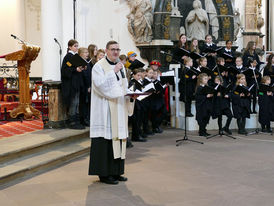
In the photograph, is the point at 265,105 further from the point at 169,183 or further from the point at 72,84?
the point at 169,183

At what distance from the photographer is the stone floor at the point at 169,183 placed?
4648 mm

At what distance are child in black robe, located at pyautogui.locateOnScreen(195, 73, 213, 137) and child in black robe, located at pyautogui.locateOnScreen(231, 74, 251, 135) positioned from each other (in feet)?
2.31

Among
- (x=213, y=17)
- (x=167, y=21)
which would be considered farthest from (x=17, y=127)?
(x=213, y=17)

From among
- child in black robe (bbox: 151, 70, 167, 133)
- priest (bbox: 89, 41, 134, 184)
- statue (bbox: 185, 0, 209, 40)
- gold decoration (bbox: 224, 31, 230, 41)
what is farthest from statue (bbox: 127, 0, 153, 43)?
priest (bbox: 89, 41, 134, 184)

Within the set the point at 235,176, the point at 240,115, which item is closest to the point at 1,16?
the point at 240,115

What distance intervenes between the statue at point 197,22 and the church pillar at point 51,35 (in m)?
4.89

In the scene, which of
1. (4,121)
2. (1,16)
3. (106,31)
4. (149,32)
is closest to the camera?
(4,121)

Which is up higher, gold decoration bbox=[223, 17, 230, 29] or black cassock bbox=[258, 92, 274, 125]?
gold decoration bbox=[223, 17, 230, 29]

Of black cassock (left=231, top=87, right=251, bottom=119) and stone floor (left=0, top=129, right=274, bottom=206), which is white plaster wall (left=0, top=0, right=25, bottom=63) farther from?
stone floor (left=0, top=129, right=274, bottom=206)

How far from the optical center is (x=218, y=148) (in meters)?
7.78

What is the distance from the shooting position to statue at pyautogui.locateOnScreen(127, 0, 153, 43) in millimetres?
12055

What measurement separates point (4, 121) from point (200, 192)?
5.79m

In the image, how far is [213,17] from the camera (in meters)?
12.8

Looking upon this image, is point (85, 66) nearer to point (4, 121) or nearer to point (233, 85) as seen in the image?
point (4, 121)
